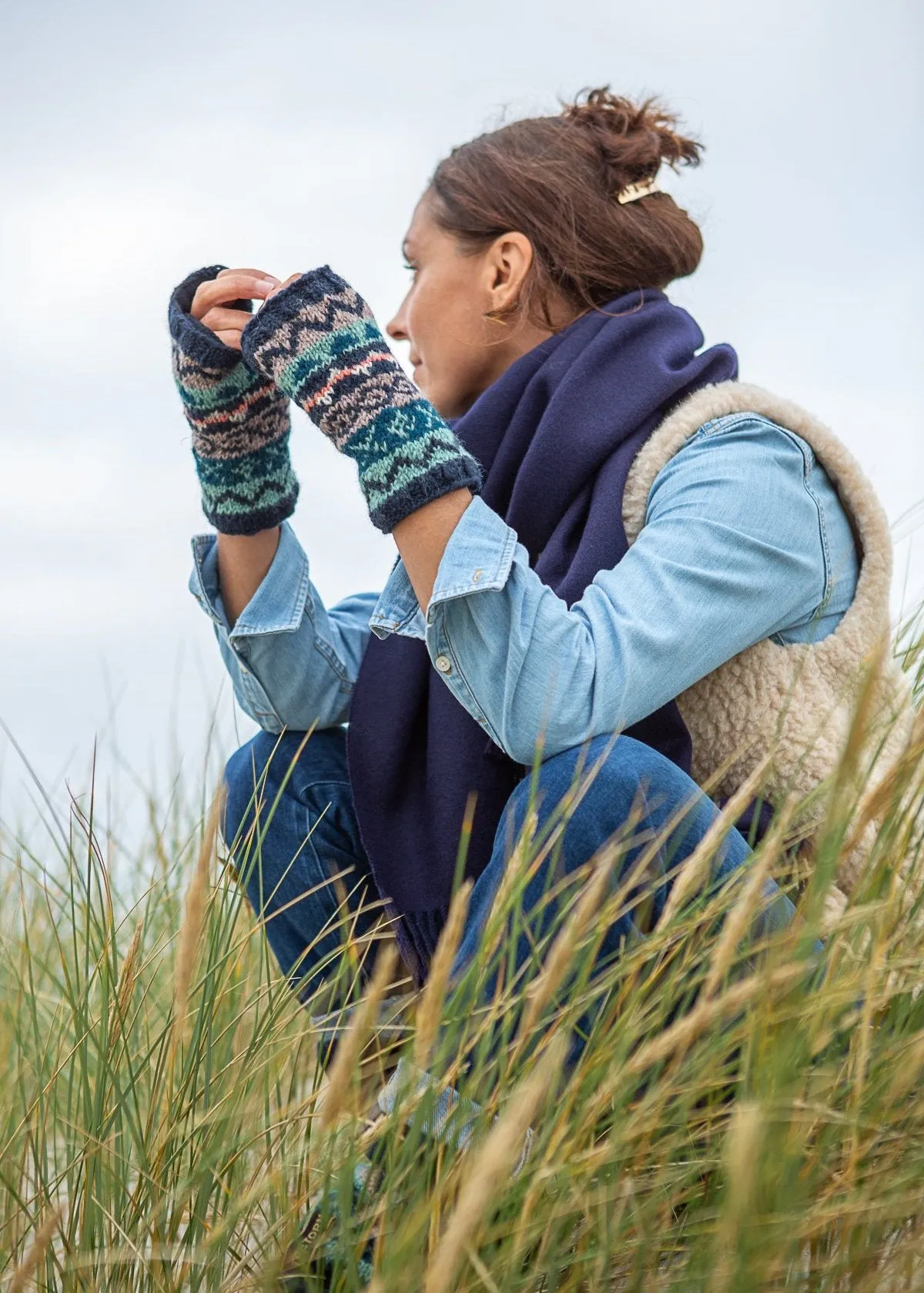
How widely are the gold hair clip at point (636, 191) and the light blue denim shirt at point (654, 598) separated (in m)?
0.57

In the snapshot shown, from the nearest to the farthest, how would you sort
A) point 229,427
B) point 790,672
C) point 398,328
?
point 790,672 → point 229,427 → point 398,328

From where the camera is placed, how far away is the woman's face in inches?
85.9

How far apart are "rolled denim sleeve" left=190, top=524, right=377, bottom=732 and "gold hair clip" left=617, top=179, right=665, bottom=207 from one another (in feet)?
2.66

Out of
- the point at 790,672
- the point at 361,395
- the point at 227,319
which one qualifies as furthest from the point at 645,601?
the point at 227,319

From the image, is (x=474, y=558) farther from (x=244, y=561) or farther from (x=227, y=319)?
(x=244, y=561)

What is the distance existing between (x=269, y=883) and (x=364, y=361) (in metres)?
0.91

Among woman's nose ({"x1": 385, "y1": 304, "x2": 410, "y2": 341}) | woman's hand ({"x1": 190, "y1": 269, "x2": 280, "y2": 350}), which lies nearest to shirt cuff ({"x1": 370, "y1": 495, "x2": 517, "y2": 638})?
woman's hand ({"x1": 190, "y1": 269, "x2": 280, "y2": 350})

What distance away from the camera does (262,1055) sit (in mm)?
1396

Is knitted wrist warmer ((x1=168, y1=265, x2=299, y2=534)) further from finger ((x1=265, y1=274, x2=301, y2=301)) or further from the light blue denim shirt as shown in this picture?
the light blue denim shirt

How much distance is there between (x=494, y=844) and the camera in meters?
1.60

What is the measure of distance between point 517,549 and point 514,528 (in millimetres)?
445

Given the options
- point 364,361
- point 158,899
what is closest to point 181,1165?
point 158,899

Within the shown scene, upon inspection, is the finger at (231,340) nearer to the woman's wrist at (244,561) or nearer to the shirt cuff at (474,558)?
the woman's wrist at (244,561)

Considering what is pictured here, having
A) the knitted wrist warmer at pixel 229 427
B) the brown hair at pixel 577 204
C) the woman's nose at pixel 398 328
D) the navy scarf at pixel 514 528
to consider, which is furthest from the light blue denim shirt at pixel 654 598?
the woman's nose at pixel 398 328
